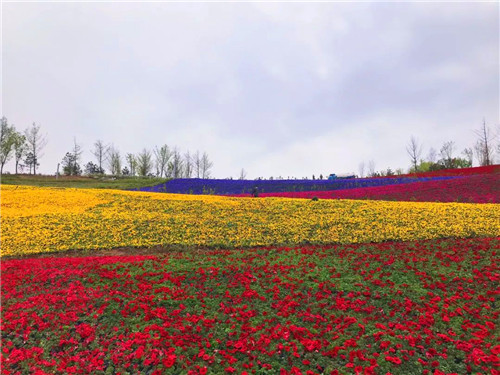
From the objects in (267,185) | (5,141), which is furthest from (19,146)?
(267,185)

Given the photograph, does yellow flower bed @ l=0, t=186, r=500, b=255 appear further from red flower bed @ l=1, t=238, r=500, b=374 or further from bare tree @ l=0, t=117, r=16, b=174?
bare tree @ l=0, t=117, r=16, b=174

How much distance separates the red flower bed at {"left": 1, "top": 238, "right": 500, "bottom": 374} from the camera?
450cm

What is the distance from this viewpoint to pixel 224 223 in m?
12.6

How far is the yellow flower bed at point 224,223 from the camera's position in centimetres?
1059

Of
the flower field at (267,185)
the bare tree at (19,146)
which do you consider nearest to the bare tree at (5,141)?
the bare tree at (19,146)

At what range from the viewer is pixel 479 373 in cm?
→ 412

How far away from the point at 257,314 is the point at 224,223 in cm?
696

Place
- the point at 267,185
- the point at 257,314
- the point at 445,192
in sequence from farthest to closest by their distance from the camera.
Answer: the point at 267,185
the point at 445,192
the point at 257,314

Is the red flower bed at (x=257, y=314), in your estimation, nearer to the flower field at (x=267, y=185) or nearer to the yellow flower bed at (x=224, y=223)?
the yellow flower bed at (x=224, y=223)

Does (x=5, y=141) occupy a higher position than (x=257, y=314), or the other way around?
(x=5, y=141)

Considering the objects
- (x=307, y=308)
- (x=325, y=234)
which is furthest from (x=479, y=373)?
(x=325, y=234)

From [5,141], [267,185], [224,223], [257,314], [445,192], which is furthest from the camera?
[5,141]

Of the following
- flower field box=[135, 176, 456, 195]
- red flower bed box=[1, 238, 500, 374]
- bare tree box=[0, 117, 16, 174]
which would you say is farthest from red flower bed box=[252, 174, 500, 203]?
bare tree box=[0, 117, 16, 174]

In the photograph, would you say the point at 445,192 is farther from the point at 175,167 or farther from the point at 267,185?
the point at 175,167
